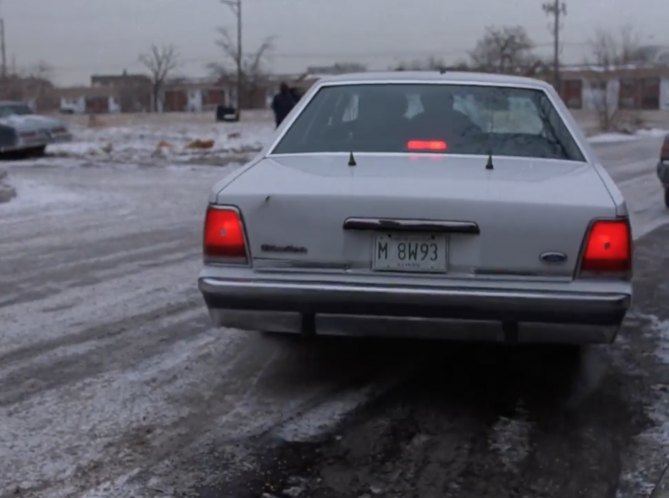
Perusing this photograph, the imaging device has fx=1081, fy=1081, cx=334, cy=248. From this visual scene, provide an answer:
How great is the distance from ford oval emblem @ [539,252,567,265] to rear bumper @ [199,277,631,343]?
A: 0.41ft

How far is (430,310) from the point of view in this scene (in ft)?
14.7

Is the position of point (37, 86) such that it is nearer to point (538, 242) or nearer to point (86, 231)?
point (86, 231)

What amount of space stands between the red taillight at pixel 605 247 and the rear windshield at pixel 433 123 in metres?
1.01

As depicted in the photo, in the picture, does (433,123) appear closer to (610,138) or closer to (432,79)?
(432,79)

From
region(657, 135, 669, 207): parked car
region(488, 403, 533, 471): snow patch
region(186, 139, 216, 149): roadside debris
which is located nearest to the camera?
region(488, 403, 533, 471): snow patch

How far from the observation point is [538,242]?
176 inches

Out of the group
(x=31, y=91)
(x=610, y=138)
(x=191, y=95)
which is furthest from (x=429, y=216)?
(x=191, y=95)

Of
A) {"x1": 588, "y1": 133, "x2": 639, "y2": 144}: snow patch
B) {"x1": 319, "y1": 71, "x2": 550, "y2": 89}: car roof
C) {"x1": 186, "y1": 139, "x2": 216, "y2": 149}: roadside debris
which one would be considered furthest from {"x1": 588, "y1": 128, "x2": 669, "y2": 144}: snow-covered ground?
{"x1": 319, "y1": 71, "x2": 550, "y2": 89}: car roof

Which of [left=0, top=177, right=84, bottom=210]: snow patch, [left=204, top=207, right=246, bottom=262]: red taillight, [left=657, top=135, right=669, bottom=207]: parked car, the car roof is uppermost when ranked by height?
the car roof

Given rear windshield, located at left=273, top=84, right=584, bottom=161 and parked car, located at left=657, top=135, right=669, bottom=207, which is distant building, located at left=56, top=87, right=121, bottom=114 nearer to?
parked car, located at left=657, top=135, right=669, bottom=207

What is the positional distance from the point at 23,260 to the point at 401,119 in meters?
4.69

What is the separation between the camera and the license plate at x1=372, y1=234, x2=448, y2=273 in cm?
450

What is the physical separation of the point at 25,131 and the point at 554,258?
71.5 ft

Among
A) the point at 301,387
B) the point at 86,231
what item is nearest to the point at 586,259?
the point at 301,387
